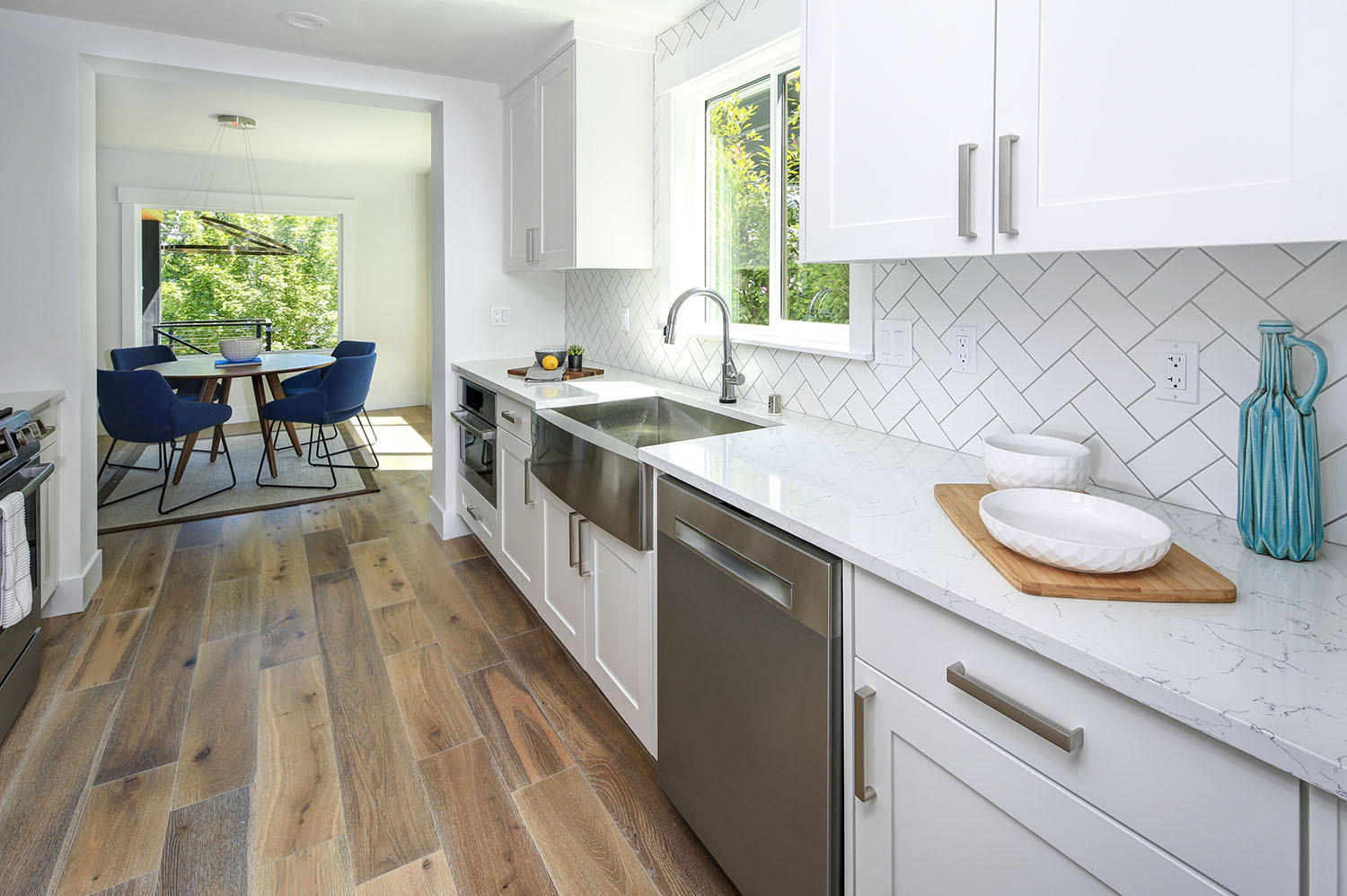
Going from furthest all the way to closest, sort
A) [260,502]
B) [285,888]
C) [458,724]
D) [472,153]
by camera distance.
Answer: [260,502] → [472,153] → [458,724] → [285,888]

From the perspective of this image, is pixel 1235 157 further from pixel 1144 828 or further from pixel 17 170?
pixel 17 170

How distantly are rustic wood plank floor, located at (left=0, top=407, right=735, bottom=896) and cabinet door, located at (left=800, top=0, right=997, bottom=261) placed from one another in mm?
1426

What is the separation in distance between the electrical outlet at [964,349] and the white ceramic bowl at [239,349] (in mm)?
4887

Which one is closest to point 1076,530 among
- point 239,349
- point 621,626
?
point 621,626

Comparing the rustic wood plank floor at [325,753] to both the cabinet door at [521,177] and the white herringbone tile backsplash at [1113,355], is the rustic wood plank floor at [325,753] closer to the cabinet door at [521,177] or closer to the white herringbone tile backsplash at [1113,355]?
the white herringbone tile backsplash at [1113,355]

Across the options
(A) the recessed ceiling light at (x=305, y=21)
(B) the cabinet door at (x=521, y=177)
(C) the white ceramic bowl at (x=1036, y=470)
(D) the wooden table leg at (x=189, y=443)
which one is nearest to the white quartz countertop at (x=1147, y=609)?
(C) the white ceramic bowl at (x=1036, y=470)

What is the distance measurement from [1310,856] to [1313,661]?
→ 207 millimetres

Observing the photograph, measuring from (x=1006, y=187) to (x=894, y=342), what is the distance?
2.54 ft

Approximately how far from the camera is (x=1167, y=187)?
3.11ft

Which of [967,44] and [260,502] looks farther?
[260,502]

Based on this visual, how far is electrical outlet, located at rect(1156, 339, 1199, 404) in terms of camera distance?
1.26m

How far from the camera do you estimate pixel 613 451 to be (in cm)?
188

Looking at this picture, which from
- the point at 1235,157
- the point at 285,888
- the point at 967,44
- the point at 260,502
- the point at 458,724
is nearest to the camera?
the point at 1235,157

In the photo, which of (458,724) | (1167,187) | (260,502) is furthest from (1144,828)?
(260,502)
